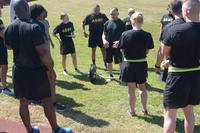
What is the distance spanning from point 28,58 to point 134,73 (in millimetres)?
2253

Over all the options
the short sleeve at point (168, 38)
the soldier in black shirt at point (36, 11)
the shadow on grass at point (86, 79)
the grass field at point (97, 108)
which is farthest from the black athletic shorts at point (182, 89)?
the shadow on grass at point (86, 79)

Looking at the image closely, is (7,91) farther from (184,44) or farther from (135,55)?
(184,44)

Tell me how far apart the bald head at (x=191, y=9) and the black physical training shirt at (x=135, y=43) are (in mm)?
1966

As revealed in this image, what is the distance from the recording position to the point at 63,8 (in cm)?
2922

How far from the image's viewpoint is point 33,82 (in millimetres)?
6191

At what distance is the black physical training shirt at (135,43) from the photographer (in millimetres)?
7504

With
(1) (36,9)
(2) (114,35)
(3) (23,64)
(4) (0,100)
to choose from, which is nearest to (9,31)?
(3) (23,64)

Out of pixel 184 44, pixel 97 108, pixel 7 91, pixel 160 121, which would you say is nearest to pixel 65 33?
pixel 7 91

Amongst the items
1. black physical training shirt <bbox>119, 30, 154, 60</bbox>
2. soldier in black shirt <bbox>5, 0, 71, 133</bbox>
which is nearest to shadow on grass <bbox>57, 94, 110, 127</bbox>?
soldier in black shirt <bbox>5, 0, 71, 133</bbox>

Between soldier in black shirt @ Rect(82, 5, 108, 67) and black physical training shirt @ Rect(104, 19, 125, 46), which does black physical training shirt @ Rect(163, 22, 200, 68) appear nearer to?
black physical training shirt @ Rect(104, 19, 125, 46)

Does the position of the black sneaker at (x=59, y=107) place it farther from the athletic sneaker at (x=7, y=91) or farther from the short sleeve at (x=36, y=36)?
the short sleeve at (x=36, y=36)

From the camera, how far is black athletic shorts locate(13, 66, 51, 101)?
244 inches

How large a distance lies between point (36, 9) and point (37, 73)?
76.4 inches

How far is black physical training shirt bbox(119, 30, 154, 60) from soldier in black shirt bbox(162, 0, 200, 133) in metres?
1.64
